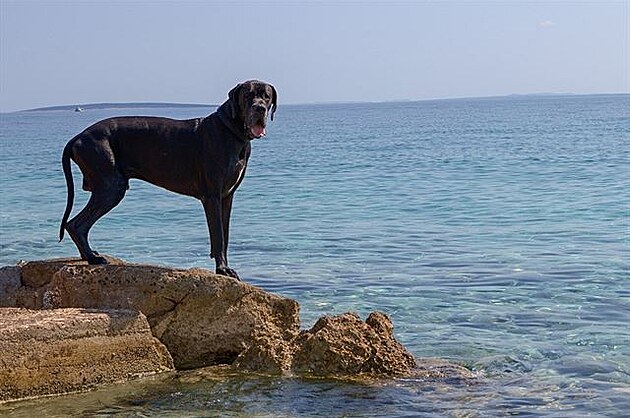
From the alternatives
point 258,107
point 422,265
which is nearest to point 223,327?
point 258,107

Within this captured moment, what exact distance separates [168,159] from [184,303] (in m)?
1.30

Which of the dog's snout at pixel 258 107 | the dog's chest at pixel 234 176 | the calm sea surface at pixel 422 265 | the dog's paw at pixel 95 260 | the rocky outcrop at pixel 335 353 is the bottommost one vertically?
the calm sea surface at pixel 422 265

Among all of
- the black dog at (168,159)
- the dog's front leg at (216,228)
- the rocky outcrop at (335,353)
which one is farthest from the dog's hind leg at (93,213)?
the rocky outcrop at (335,353)

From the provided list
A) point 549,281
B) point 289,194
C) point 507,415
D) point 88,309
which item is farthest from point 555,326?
point 289,194

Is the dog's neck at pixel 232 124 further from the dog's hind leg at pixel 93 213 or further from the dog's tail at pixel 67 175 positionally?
the dog's tail at pixel 67 175

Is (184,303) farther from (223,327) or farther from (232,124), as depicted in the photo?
(232,124)

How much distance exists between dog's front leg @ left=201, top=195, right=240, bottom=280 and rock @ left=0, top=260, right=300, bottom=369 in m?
0.30

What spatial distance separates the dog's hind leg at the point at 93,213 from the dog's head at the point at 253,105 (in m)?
1.22

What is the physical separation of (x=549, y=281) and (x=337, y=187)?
14.7 metres

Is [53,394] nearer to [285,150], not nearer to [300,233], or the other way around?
[300,233]

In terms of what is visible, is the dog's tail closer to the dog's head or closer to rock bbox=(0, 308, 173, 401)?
rock bbox=(0, 308, 173, 401)

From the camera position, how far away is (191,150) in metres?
8.66

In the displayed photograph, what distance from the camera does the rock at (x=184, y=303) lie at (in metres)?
8.20

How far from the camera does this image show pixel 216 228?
8.59 m
